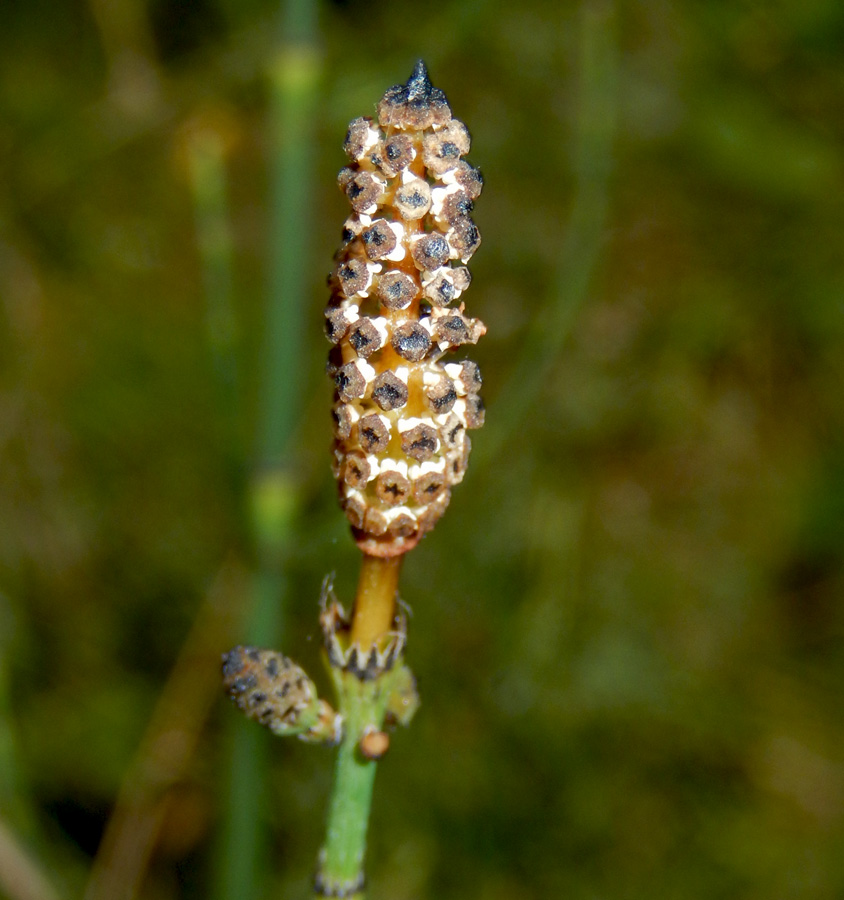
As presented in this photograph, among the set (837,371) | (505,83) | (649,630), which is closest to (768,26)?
(505,83)

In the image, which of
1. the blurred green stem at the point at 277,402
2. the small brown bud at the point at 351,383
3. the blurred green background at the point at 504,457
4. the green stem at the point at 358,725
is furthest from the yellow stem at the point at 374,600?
the blurred green background at the point at 504,457

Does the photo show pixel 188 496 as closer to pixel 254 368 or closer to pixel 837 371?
pixel 254 368

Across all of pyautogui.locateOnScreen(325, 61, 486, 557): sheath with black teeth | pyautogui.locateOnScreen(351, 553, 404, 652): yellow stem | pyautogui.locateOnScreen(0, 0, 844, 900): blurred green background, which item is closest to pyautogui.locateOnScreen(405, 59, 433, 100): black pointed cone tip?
pyautogui.locateOnScreen(325, 61, 486, 557): sheath with black teeth

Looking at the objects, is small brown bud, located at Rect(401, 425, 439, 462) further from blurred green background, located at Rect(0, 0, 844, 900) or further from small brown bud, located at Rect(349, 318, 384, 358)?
blurred green background, located at Rect(0, 0, 844, 900)

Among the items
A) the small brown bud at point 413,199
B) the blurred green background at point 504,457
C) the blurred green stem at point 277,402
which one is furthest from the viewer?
the blurred green background at point 504,457

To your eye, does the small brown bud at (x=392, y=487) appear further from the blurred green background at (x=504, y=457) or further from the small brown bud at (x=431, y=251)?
the blurred green background at (x=504, y=457)
